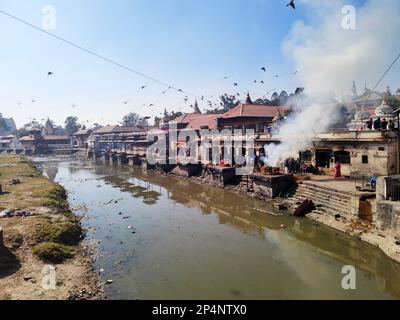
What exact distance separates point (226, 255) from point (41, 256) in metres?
7.84

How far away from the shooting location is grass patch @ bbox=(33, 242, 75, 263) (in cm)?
1288

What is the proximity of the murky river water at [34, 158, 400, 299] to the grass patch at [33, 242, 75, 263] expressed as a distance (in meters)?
1.54

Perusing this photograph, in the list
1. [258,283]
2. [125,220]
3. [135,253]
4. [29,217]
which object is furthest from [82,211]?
[258,283]

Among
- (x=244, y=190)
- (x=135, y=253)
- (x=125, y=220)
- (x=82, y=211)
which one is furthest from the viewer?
(x=244, y=190)

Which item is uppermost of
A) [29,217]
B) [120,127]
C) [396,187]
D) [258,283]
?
[120,127]

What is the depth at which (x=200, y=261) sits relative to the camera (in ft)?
46.2

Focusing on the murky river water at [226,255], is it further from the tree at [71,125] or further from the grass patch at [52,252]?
the tree at [71,125]

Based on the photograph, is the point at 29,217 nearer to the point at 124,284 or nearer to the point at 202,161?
the point at 124,284

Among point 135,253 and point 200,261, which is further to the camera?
point 135,253

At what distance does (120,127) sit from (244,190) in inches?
2455

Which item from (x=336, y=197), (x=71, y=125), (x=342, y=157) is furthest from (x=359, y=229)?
(x=71, y=125)

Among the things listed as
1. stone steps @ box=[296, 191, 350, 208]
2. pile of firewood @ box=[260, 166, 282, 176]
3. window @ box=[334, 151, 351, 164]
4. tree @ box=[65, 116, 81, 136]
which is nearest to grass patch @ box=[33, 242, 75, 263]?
stone steps @ box=[296, 191, 350, 208]

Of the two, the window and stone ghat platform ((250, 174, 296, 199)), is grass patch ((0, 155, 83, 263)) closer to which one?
stone ghat platform ((250, 174, 296, 199))

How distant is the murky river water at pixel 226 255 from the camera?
11.5m
